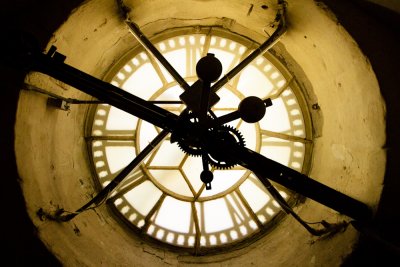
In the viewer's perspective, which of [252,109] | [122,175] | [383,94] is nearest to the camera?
[252,109]

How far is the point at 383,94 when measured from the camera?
1487 mm

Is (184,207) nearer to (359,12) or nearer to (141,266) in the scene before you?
(141,266)

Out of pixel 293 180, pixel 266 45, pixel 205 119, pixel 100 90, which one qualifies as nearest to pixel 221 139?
pixel 205 119

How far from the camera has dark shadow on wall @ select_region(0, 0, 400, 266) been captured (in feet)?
4.83

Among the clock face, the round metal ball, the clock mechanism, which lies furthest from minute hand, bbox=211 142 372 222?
the clock face

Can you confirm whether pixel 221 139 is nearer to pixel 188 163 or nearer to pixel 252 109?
pixel 252 109

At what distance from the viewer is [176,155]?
84.7 inches

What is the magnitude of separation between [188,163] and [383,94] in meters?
1.13

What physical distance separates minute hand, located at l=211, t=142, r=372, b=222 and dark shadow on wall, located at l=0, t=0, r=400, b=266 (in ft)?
0.31

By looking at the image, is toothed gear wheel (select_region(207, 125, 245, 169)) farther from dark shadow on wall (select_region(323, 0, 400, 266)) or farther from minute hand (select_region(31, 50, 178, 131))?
dark shadow on wall (select_region(323, 0, 400, 266))

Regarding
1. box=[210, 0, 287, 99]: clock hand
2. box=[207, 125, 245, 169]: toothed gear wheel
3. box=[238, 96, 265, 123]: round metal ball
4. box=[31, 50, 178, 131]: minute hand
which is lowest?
box=[207, 125, 245, 169]: toothed gear wheel

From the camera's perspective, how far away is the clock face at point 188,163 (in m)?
2.18

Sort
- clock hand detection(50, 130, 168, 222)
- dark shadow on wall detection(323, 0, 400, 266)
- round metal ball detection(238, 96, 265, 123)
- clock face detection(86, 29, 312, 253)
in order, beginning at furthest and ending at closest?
1. clock face detection(86, 29, 312, 253)
2. clock hand detection(50, 130, 168, 222)
3. dark shadow on wall detection(323, 0, 400, 266)
4. round metal ball detection(238, 96, 265, 123)

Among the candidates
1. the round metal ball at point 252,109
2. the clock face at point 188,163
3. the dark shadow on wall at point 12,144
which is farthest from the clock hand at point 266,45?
the dark shadow on wall at point 12,144
